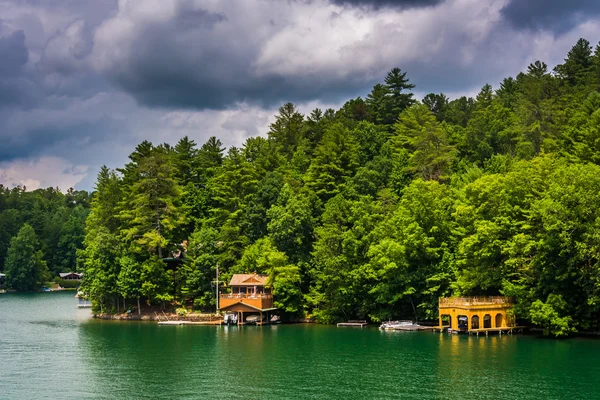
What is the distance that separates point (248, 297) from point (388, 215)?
16522 mm

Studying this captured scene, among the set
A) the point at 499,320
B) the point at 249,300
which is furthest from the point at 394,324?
the point at 249,300

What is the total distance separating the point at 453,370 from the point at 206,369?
1590cm

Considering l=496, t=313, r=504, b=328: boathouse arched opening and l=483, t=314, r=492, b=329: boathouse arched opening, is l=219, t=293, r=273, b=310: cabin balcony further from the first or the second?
l=496, t=313, r=504, b=328: boathouse arched opening

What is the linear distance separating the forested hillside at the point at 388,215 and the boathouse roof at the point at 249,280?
109 centimetres

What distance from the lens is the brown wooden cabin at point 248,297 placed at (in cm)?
6662

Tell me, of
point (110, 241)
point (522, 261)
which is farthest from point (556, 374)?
point (110, 241)

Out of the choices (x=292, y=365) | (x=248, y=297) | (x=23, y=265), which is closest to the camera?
(x=292, y=365)

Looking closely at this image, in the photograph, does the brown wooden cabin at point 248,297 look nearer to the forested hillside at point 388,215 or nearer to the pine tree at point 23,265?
the forested hillside at point 388,215

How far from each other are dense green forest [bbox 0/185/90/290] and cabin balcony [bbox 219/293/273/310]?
82.9m

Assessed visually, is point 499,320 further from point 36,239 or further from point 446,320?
point 36,239

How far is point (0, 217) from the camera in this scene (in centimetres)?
15638

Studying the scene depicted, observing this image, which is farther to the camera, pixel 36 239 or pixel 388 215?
pixel 36 239

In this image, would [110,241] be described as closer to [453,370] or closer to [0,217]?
[453,370]

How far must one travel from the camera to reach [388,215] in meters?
65.9
